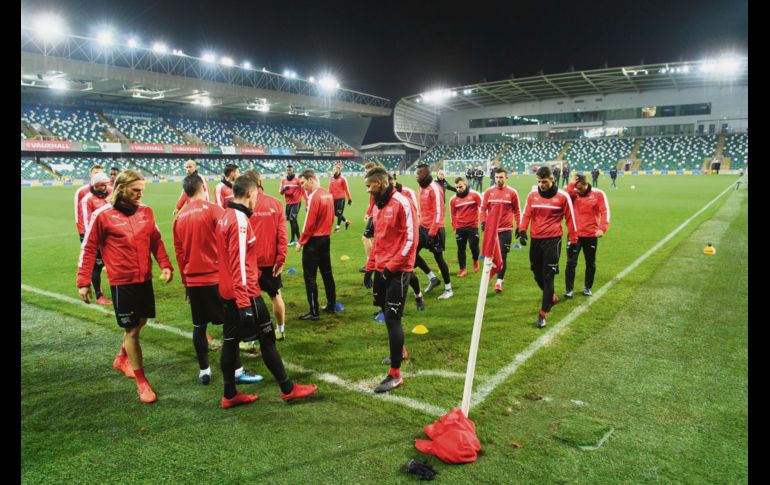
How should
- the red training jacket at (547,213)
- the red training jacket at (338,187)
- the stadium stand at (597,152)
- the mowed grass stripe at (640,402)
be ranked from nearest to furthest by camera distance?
the mowed grass stripe at (640,402) < the red training jacket at (547,213) < the red training jacket at (338,187) < the stadium stand at (597,152)

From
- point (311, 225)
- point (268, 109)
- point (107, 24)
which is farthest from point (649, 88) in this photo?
point (311, 225)

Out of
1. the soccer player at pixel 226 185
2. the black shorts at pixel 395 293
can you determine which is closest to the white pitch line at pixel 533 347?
the black shorts at pixel 395 293

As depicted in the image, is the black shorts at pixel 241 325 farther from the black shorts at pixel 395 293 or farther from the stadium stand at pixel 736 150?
the stadium stand at pixel 736 150

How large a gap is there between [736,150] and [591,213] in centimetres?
5982

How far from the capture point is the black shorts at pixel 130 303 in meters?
4.47

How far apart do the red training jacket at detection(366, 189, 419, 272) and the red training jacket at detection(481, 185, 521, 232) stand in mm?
3698

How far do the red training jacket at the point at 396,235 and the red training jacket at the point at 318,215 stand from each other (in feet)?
6.01

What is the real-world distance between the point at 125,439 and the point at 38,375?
83.2 inches

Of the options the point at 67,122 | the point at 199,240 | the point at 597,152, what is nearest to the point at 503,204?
the point at 199,240

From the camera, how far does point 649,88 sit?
6031 cm

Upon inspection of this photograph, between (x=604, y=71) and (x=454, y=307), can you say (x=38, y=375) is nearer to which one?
(x=454, y=307)
